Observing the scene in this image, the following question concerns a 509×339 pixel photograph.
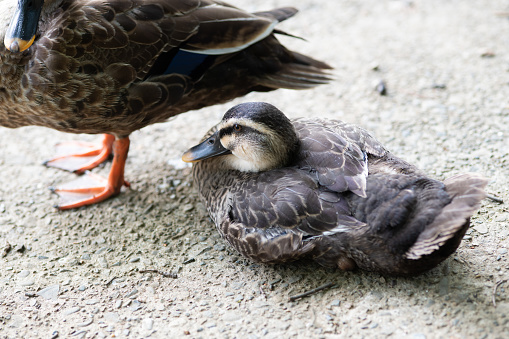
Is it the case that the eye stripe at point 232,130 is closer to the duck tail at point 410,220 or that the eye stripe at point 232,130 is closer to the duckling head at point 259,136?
the duckling head at point 259,136

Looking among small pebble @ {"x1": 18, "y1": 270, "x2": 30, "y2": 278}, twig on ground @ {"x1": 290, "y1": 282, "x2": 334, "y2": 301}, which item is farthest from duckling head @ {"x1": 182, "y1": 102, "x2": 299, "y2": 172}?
small pebble @ {"x1": 18, "y1": 270, "x2": 30, "y2": 278}

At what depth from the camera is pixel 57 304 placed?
9.83 ft

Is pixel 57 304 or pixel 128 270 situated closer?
pixel 57 304

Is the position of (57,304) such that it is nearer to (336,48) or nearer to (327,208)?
(327,208)

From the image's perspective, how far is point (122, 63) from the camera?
10.8ft

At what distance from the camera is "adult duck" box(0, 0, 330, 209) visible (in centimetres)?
319

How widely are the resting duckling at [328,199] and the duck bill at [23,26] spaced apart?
3.97 feet

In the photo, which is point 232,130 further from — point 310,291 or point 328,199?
point 310,291

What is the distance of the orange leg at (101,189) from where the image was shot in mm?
3799

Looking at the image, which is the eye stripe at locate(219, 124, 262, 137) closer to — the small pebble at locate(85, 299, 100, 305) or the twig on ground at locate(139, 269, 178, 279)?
the twig on ground at locate(139, 269, 178, 279)

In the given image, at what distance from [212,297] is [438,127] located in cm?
240

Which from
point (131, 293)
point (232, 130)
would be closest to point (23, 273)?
point (131, 293)

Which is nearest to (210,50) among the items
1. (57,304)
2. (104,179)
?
(104,179)

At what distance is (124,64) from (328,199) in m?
1.55
